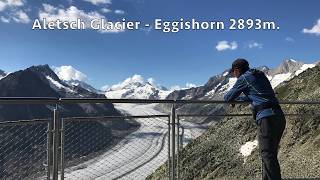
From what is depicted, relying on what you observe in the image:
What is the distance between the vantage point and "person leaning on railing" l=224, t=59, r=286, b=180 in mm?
8586

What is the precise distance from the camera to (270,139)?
28.1 ft

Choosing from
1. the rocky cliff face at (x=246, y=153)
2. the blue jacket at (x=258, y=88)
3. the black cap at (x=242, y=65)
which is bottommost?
the rocky cliff face at (x=246, y=153)

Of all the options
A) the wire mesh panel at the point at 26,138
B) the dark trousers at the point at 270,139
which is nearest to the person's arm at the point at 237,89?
the dark trousers at the point at 270,139

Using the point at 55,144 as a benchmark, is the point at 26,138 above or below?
above

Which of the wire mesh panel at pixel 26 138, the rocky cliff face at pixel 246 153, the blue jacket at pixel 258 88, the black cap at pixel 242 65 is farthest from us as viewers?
the rocky cliff face at pixel 246 153

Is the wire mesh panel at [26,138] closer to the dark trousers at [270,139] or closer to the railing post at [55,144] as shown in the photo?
the railing post at [55,144]

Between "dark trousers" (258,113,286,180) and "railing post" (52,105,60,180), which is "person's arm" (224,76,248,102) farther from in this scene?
"railing post" (52,105,60,180)

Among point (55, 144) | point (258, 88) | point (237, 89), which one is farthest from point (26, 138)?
point (258, 88)

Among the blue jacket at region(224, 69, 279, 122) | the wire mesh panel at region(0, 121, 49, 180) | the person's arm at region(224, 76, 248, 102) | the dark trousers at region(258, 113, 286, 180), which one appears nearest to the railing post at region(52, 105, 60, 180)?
the wire mesh panel at region(0, 121, 49, 180)

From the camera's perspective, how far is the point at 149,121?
395 inches

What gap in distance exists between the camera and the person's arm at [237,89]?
8844 millimetres

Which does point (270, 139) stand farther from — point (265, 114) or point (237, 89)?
point (237, 89)

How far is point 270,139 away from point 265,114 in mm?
411

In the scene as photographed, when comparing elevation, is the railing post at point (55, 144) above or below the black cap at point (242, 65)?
below
